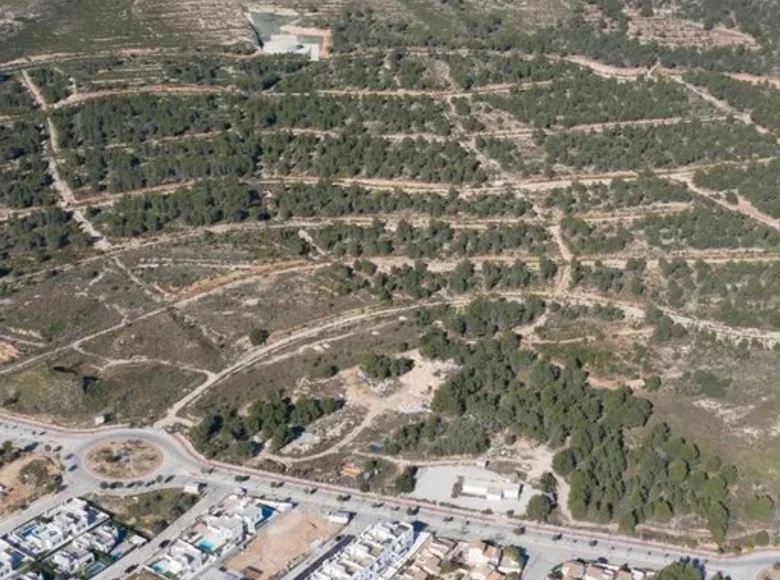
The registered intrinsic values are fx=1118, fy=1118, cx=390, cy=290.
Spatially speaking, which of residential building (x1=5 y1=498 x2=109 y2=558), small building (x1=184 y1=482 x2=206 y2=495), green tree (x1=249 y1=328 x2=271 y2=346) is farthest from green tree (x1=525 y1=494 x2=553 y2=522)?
green tree (x1=249 y1=328 x2=271 y2=346)

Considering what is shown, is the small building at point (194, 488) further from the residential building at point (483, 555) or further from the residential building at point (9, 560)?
the residential building at point (483, 555)

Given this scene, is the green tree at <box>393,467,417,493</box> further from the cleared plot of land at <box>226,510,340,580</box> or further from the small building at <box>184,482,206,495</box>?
the small building at <box>184,482,206,495</box>

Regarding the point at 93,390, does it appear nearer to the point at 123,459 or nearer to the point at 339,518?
the point at 123,459

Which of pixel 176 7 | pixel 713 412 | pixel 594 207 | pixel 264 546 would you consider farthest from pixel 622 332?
pixel 176 7

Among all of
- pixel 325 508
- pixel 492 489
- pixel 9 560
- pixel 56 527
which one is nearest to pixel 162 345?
pixel 56 527

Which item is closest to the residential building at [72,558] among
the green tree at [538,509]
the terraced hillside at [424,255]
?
the terraced hillside at [424,255]

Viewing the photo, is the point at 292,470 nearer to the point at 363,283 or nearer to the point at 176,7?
the point at 363,283
